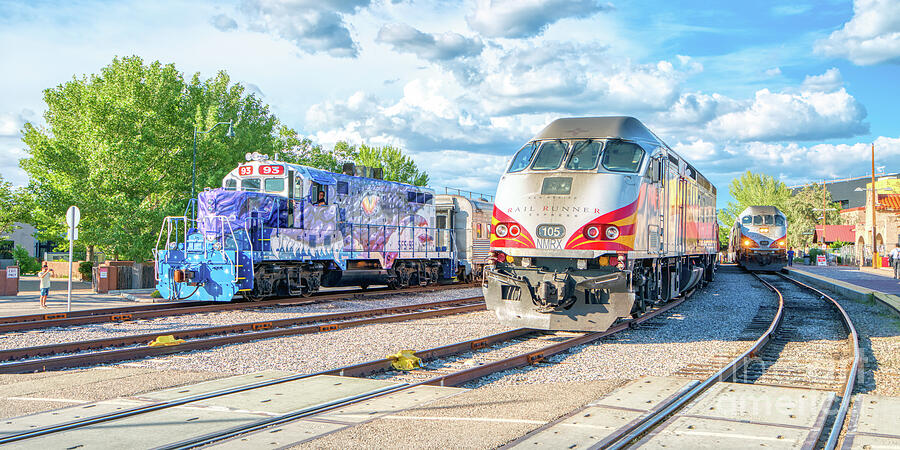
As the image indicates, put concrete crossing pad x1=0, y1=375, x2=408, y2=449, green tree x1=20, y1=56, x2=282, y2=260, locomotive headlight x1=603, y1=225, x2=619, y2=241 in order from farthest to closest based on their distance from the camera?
green tree x1=20, y1=56, x2=282, y2=260 → locomotive headlight x1=603, y1=225, x2=619, y2=241 → concrete crossing pad x1=0, y1=375, x2=408, y2=449

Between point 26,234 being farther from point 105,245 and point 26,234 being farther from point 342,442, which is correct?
point 342,442

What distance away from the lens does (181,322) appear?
13.5 m

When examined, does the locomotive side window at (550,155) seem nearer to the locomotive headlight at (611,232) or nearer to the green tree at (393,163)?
the locomotive headlight at (611,232)

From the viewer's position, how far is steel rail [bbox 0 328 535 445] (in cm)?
535

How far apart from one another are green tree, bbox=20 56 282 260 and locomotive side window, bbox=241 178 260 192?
34.5 feet

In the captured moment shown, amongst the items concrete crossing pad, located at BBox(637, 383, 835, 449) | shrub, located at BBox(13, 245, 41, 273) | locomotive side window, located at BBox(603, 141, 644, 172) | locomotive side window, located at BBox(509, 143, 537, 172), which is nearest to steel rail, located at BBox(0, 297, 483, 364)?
locomotive side window, located at BBox(509, 143, 537, 172)

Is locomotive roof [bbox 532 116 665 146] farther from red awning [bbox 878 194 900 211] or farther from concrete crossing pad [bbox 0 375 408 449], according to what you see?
red awning [bbox 878 194 900 211]

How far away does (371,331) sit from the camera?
1200 cm

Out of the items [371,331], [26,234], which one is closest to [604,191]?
[371,331]

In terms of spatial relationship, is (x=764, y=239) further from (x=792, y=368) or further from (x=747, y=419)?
(x=747, y=419)

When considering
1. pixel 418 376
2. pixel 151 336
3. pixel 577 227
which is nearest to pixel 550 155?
pixel 577 227

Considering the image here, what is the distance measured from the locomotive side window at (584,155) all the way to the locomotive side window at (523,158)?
72 cm

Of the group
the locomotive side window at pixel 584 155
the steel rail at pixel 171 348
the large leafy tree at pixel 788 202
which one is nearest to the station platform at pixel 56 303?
the steel rail at pixel 171 348

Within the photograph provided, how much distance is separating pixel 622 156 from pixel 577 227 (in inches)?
58.6
